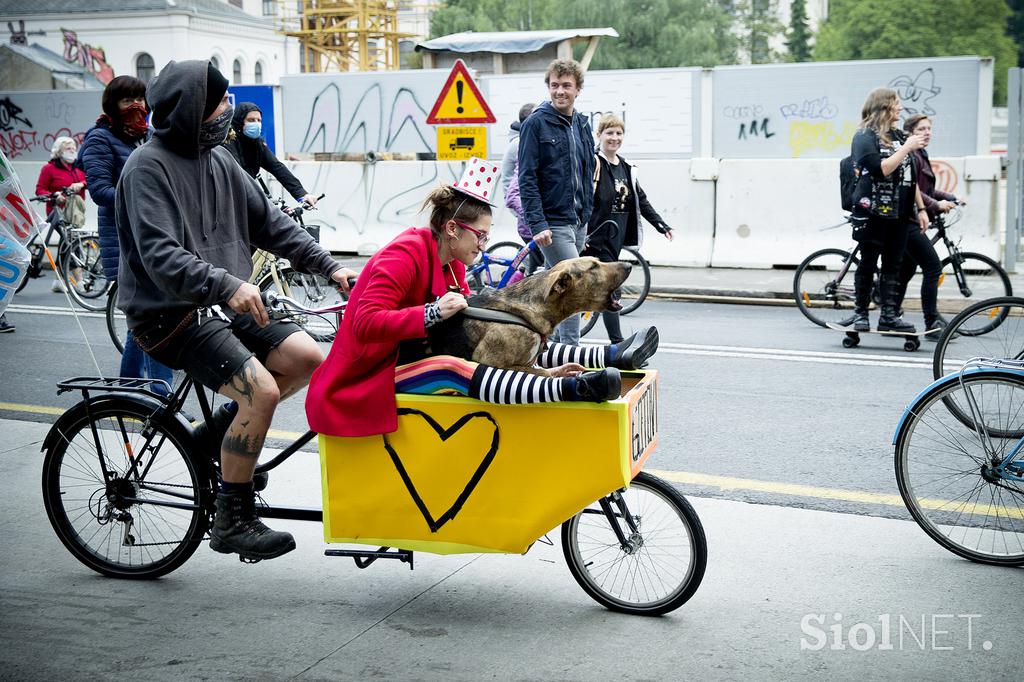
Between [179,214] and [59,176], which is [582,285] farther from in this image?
[59,176]

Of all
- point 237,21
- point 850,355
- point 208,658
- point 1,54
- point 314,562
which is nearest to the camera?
point 208,658

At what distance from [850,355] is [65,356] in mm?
6567

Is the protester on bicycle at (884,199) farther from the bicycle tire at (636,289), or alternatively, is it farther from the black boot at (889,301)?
the bicycle tire at (636,289)

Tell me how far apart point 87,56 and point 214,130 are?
175 ft

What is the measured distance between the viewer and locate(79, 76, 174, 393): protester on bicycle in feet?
22.3

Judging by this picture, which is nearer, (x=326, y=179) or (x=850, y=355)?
(x=850, y=355)

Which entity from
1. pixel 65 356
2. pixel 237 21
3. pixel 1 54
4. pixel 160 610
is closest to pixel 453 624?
pixel 160 610

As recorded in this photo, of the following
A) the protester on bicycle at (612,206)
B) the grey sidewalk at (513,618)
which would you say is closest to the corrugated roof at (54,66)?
the protester on bicycle at (612,206)

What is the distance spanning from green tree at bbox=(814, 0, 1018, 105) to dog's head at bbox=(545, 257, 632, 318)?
208 feet

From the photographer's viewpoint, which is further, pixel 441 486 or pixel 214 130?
pixel 214 130

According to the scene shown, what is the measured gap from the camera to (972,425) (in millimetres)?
4695

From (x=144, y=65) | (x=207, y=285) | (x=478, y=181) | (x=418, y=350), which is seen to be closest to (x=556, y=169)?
(x=478, y=181)

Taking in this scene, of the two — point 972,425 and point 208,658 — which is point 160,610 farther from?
point 972,425

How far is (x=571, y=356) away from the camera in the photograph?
4242mm
